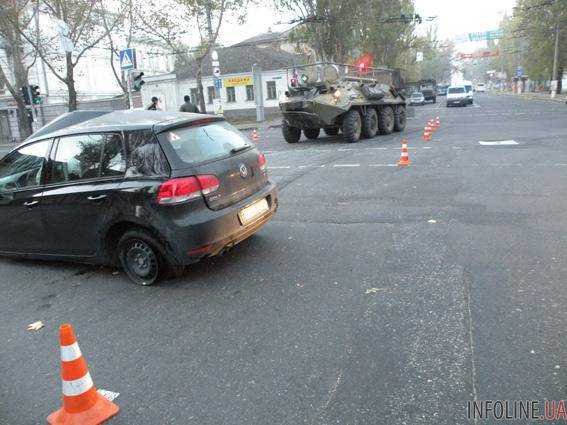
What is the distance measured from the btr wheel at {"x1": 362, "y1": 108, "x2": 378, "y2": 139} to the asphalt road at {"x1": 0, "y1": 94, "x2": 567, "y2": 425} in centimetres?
993

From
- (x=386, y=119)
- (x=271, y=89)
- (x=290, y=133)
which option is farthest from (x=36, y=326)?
(x=271, y=89)

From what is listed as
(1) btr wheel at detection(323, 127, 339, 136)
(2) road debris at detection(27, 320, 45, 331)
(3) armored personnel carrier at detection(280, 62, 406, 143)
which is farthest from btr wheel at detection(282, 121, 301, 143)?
(2) road debris at detection(27, 320, 45, 331)

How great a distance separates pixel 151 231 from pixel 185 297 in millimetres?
691

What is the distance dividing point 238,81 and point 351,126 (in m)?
28.2

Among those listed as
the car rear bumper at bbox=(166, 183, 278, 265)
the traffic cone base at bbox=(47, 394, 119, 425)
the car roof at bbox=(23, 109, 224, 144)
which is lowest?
the traffic cone base at bbox=(47, 394, 119, 425)

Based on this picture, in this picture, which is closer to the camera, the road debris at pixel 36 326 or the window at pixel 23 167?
the road debris at pixel 36 326

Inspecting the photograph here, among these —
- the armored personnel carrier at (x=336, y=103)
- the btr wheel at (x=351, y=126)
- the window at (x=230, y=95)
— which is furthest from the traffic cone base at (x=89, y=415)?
the window at (x=230, y=95)

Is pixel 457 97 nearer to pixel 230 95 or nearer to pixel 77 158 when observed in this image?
pixel 230 95

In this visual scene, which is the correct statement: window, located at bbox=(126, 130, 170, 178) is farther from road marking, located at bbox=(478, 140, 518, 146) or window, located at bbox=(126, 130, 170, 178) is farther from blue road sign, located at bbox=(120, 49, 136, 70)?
road marking, located at bbox=(478, 140, 518, 146)

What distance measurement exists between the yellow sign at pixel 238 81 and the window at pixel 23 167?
37.2m

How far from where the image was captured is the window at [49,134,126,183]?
470 centimetres

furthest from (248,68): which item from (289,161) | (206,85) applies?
(289,161)

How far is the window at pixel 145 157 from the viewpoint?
4.48 meters

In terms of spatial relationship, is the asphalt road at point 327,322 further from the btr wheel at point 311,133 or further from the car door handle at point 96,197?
the btr wheel at point 311,133
